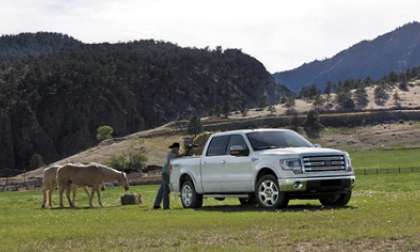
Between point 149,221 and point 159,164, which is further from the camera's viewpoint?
point 159,164

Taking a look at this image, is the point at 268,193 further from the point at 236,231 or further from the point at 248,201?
the point at 236,231

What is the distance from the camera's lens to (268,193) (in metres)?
19.5

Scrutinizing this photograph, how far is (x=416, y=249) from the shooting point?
11062 mm

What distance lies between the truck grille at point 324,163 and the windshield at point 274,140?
1.35 meters

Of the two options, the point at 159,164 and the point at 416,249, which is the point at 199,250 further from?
the point at 159,164

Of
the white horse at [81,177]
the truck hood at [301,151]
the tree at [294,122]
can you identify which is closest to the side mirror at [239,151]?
the truck hood at [301,151]

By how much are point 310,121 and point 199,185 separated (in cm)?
15503

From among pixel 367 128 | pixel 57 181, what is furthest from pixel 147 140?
pixel 57 181

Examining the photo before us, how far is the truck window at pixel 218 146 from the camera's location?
70.5 ft

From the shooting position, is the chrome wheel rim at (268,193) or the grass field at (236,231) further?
the chrome wheel rim at (268,193)

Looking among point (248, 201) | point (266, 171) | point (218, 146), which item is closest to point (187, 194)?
point (248, 201)

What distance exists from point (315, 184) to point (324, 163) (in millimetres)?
669

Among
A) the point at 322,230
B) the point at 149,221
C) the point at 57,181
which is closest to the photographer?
the point at 322,230

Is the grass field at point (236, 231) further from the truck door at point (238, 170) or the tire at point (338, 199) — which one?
the truck door at point (238, 170)
